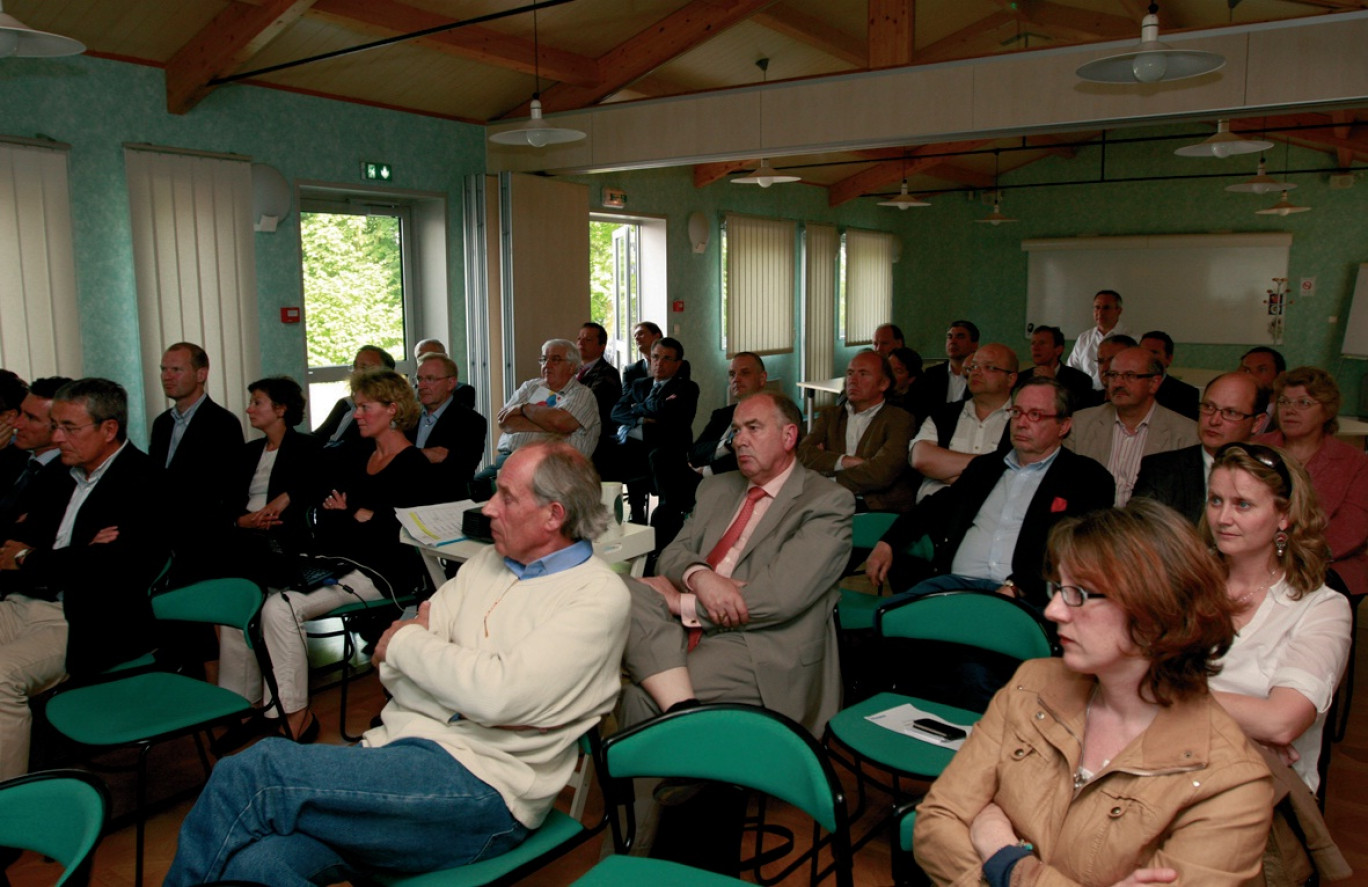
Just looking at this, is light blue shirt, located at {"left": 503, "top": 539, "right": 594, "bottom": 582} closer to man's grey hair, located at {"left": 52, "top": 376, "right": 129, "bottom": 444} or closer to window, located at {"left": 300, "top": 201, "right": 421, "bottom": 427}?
man's grey hair, located at {"left": 52, "top": 376, "right": 129, "bottom": 444}

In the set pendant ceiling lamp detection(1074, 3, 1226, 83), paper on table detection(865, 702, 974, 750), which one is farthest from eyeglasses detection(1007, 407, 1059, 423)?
pendant ceiling lamp detection(1074, 3, 1226, 83)

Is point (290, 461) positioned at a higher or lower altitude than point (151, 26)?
lower

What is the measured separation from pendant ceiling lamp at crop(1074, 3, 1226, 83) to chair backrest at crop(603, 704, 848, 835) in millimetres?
3195

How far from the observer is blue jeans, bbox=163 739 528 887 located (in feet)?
6.07

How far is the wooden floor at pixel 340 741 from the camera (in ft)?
9.16

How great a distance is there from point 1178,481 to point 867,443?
1.68 m

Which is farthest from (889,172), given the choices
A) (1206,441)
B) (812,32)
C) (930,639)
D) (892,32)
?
(930,639)

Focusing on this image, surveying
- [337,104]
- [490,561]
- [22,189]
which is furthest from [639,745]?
[337,104]

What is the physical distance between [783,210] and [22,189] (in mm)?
8573

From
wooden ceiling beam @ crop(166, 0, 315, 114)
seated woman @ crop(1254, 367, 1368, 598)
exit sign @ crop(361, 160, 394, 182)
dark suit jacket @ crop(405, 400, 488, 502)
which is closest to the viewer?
seated woman @ crop(1254, 367, 1368, 598)

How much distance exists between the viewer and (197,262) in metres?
5.95

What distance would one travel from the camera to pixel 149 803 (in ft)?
10.5

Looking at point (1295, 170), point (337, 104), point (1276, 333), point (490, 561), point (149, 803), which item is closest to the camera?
point (490, 561)

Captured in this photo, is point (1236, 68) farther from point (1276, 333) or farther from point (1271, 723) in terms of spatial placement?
point (1276, 333)
